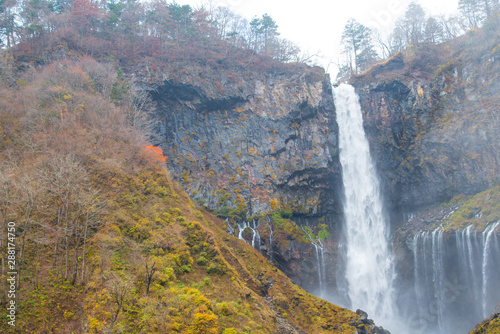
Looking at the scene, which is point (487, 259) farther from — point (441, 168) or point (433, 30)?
point (433, 30)

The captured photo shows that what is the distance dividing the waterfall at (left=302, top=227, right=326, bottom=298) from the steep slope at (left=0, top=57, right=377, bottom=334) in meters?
8.57

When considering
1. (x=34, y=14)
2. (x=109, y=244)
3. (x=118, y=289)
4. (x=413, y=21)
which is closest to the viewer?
(x=118, y=289)

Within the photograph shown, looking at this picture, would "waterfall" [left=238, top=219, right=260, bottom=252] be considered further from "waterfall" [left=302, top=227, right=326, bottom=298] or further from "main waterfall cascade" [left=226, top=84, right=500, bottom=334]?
"waterfall" [left=302, top=227, right=326, bottom=298]

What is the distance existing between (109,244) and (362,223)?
2690 centimetres

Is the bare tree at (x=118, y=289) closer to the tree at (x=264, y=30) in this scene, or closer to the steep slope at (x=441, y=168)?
the steep slope at (x=441, y=168)

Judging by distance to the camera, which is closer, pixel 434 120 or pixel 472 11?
pixel 434 120

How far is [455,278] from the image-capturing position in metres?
25.7

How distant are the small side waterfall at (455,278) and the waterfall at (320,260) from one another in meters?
8.30

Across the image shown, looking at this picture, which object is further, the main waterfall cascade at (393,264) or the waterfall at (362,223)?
the waterfall at (362,223)

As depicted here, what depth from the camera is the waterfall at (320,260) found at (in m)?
29.9

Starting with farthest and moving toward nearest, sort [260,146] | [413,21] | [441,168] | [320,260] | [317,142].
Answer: [413,21] < [317,142] < [260,146] < [441,168] < [320,260]

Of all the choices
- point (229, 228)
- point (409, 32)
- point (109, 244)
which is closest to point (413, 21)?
point (409, 32)

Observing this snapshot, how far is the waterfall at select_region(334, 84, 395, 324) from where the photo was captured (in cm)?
2959

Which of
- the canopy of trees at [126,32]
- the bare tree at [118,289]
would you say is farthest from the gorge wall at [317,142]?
the bare tree at [118,289]
